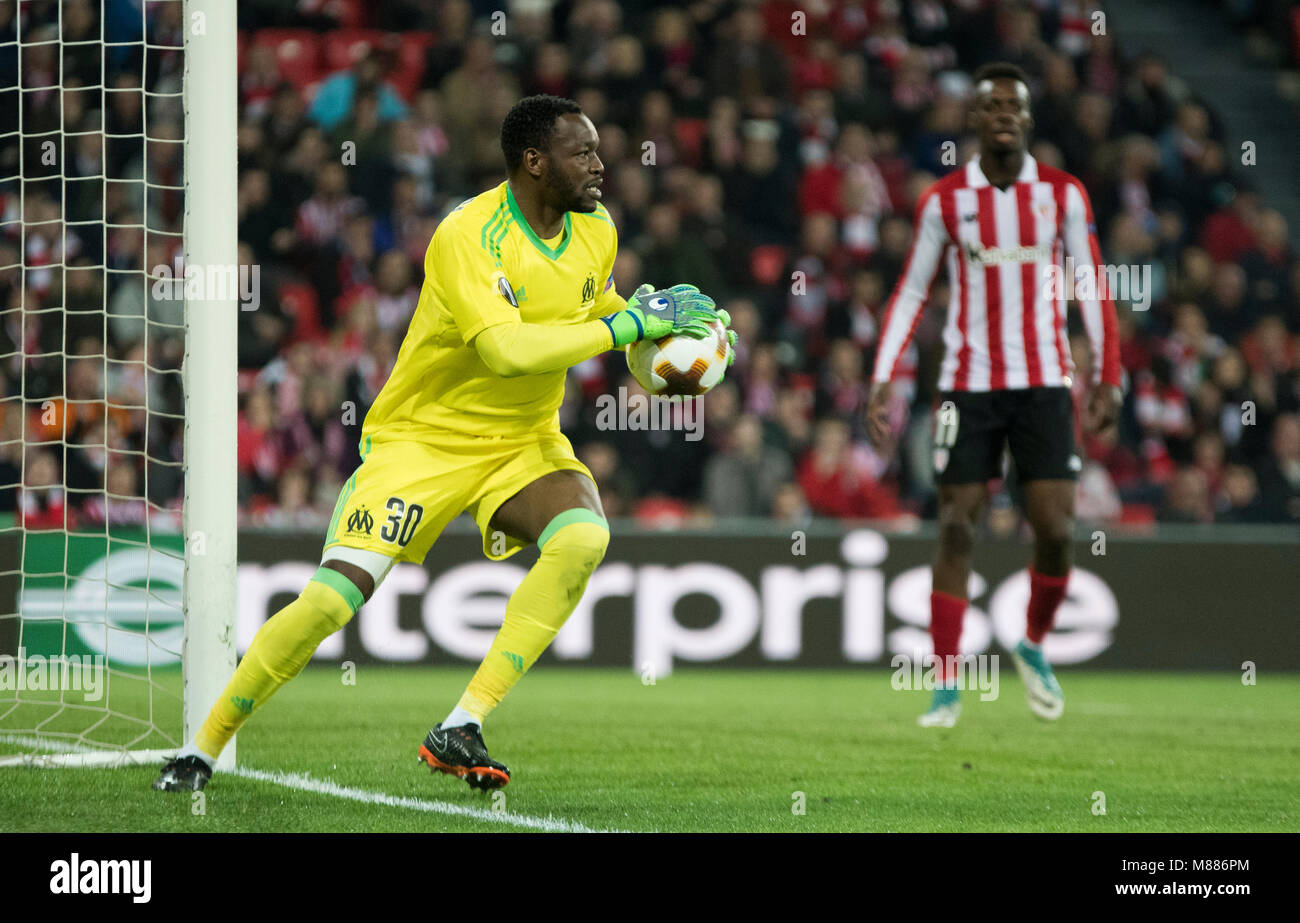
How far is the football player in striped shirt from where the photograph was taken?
6.90 metres

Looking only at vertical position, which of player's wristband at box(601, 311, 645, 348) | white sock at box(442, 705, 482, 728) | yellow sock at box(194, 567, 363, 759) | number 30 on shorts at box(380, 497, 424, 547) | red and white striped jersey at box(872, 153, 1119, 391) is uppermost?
red and white striped jersey at box(872, 153, 1119, 391)

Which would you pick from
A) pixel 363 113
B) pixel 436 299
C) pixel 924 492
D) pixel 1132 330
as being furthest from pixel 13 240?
pixel 1132 330

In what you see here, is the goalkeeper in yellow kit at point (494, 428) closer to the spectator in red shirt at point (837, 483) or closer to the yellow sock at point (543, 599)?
the yellow sock at point (543, 599)

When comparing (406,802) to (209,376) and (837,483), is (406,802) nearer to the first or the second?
(209,376)

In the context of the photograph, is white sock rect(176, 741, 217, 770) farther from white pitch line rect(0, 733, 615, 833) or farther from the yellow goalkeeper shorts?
the yellow goalkeeper shorts

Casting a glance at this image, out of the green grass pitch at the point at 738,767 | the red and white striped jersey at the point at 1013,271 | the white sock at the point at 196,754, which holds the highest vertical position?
the red and white striped jersey at the point at 1013,271

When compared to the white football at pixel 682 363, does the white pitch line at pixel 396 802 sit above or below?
below

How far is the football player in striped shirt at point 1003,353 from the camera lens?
6898 mm

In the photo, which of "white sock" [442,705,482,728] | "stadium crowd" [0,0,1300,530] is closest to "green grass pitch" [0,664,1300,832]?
"white sock" [442,705,482,728]

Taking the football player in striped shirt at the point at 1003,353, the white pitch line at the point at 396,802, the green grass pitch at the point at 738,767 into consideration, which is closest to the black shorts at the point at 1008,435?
the football player in striped shirt at the point at 1003,353

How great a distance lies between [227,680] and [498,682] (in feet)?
3.27

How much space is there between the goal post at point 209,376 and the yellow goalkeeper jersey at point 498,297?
22.8 inches

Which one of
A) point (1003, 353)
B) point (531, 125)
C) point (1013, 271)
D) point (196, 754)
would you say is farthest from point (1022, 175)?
point (196, 754)

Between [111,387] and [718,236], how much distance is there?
4.27 metres
